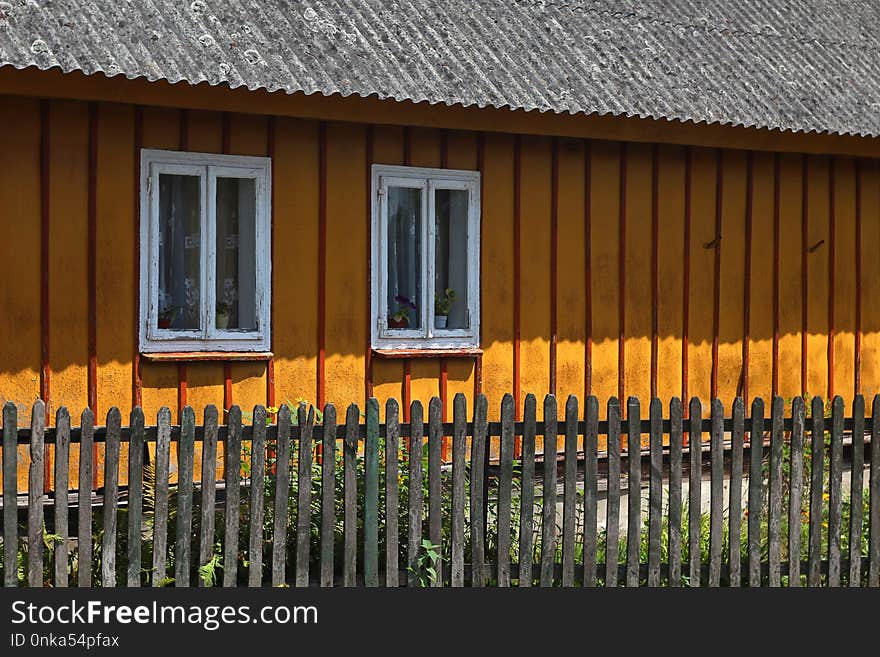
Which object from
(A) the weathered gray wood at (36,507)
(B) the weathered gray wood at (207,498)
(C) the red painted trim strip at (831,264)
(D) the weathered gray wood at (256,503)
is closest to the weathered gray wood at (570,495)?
(D) the weathered gray wood at (256,503)

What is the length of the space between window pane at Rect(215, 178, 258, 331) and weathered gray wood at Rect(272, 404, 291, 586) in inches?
82.2

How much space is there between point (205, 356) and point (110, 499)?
1.97m

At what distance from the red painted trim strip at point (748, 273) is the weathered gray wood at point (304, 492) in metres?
5.17

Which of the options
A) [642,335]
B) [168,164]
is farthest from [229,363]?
[642,335]

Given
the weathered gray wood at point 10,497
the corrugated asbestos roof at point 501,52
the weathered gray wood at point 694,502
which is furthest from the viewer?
the corrugated asbestos roof at point 501,52

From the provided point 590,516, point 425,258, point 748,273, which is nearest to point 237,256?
point 425,258

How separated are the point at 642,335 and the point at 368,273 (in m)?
2.49

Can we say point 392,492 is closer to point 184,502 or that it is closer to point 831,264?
point 184,502

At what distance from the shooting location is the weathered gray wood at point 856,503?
822 cm

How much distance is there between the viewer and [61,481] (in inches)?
281

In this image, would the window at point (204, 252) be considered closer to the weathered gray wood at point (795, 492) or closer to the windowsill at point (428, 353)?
the windowsill at point (428, 353)

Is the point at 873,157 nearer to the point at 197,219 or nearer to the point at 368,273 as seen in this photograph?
the point at 368,273

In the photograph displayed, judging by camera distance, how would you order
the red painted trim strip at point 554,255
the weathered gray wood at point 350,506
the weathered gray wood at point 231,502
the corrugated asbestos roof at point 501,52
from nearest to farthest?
the weathered gray wood at point 231,502, the weathered gray wood at point 350,506, the corrugated asbestos roof at point 501,52, the red painted trim strip at point 554,255

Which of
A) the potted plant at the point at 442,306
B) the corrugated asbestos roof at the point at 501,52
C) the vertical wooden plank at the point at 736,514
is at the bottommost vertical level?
the vertical wooden plank at the point at 736,514
